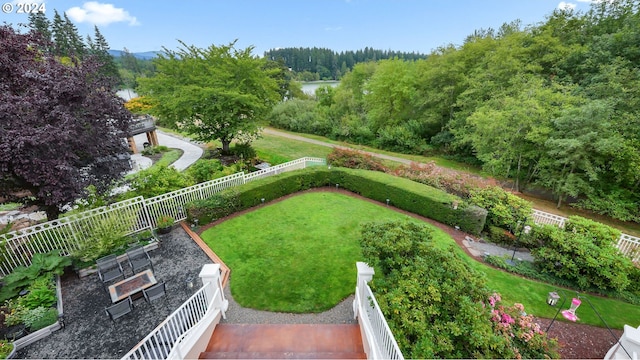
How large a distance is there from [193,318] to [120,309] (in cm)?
181

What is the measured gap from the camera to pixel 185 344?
4.27 m

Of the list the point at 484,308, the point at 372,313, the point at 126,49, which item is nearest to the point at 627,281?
the point at 484,308

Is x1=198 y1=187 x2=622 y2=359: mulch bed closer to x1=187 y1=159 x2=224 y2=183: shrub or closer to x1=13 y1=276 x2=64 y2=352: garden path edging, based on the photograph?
x1=13 y1=276 x2=64 y2=352: garden path edging

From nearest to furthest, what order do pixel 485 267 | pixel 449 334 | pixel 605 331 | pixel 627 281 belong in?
pixel 449 334 < pixel 605 331 < pixel 627 281 < pixel 485 267

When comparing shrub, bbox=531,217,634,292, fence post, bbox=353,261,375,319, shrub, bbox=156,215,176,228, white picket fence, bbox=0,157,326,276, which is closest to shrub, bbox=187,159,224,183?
white picket fence, bbox=0,157,326,276

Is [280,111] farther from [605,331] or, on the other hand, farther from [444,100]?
[605,331]

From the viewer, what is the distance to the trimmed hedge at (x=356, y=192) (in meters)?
9.54

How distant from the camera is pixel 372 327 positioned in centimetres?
441

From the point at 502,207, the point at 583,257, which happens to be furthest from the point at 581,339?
the point at 502,207

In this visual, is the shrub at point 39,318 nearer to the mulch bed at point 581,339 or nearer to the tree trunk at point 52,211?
the tree trunk at point 52,211

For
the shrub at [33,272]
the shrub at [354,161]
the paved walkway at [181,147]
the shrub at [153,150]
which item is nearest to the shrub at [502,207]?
the shrub at [354,161]

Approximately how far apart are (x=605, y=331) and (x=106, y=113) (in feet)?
46.7

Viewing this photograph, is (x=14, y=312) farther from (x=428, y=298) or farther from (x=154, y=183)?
(x=428, y=298)

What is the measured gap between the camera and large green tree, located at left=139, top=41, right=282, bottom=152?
14102 mm
